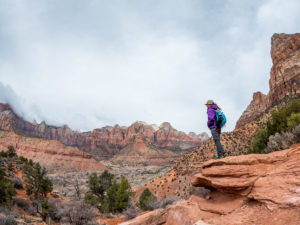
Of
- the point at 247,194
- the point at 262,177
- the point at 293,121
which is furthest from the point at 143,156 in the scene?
the point at 262,177

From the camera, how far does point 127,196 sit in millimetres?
23719

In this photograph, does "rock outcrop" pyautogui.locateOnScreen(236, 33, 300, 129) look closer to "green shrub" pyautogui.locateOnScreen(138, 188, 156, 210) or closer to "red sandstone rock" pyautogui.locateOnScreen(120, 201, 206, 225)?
"green shrub" pyautogui.locateOnScreen(138, 188, 156, 210)

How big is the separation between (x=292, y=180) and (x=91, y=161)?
368 feet

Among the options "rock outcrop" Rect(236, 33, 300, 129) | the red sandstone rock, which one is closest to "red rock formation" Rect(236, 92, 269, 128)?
"rock outcrop" Rect(236, 33, 300, 129)

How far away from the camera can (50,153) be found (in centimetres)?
10250

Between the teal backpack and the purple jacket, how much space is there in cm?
14

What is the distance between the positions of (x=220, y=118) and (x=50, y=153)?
369 ft

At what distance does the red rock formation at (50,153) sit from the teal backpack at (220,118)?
99.9m

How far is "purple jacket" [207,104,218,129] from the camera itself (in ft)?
25.3

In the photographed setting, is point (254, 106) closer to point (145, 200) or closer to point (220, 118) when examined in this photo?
point (145, 200)

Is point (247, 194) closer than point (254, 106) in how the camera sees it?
Yes

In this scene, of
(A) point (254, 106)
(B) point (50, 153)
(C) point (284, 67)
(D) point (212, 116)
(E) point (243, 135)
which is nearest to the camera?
(D) point (212, 116)

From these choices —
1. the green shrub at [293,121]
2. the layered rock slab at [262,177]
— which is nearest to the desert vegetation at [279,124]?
the green shrub at [293,121]

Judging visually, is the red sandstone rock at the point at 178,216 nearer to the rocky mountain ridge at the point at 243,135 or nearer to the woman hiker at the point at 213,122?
the woman hiker at the point at 213,122
